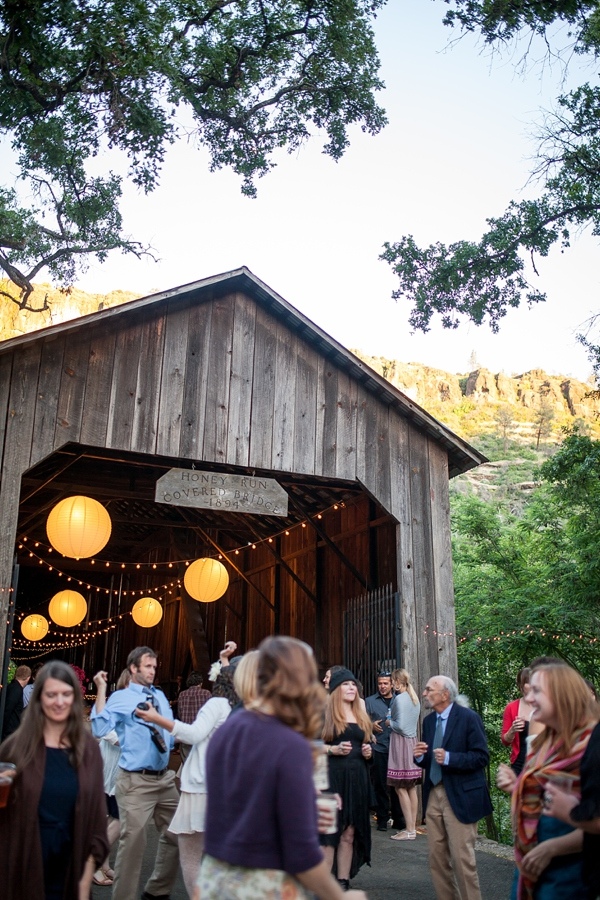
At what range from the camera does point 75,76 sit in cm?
1001

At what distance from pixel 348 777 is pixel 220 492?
4.08m

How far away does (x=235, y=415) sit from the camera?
901 centimetres

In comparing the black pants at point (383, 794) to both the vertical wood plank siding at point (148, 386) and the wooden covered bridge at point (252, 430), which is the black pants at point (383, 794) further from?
the vertical wood plank siding at point (148, 386)

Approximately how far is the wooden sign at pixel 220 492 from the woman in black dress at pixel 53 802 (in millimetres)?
5329

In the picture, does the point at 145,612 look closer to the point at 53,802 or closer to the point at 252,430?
the point at 252,430

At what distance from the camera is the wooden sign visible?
8852 millimetres

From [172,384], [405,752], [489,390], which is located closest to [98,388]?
[172,384]

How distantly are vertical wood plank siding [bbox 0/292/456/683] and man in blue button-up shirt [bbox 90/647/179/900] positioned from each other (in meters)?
2.69

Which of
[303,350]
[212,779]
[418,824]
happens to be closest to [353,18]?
[303,350]

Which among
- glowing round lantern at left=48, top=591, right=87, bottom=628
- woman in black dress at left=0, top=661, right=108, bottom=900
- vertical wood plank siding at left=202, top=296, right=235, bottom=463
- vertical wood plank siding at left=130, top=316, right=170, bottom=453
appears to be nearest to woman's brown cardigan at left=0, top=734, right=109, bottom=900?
woman in black dress at left=0, top=661, right=108, bottom=900

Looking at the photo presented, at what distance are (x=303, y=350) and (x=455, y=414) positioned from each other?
48912mm

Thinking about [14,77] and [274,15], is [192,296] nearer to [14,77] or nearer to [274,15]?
[14,77]

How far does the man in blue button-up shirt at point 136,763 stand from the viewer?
5215 millimetres

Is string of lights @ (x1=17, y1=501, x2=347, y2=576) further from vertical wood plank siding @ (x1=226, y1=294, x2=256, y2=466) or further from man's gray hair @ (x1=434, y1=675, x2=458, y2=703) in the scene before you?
man's gray hair @ (x1=434, y1=675, x2=458, y2=703)
